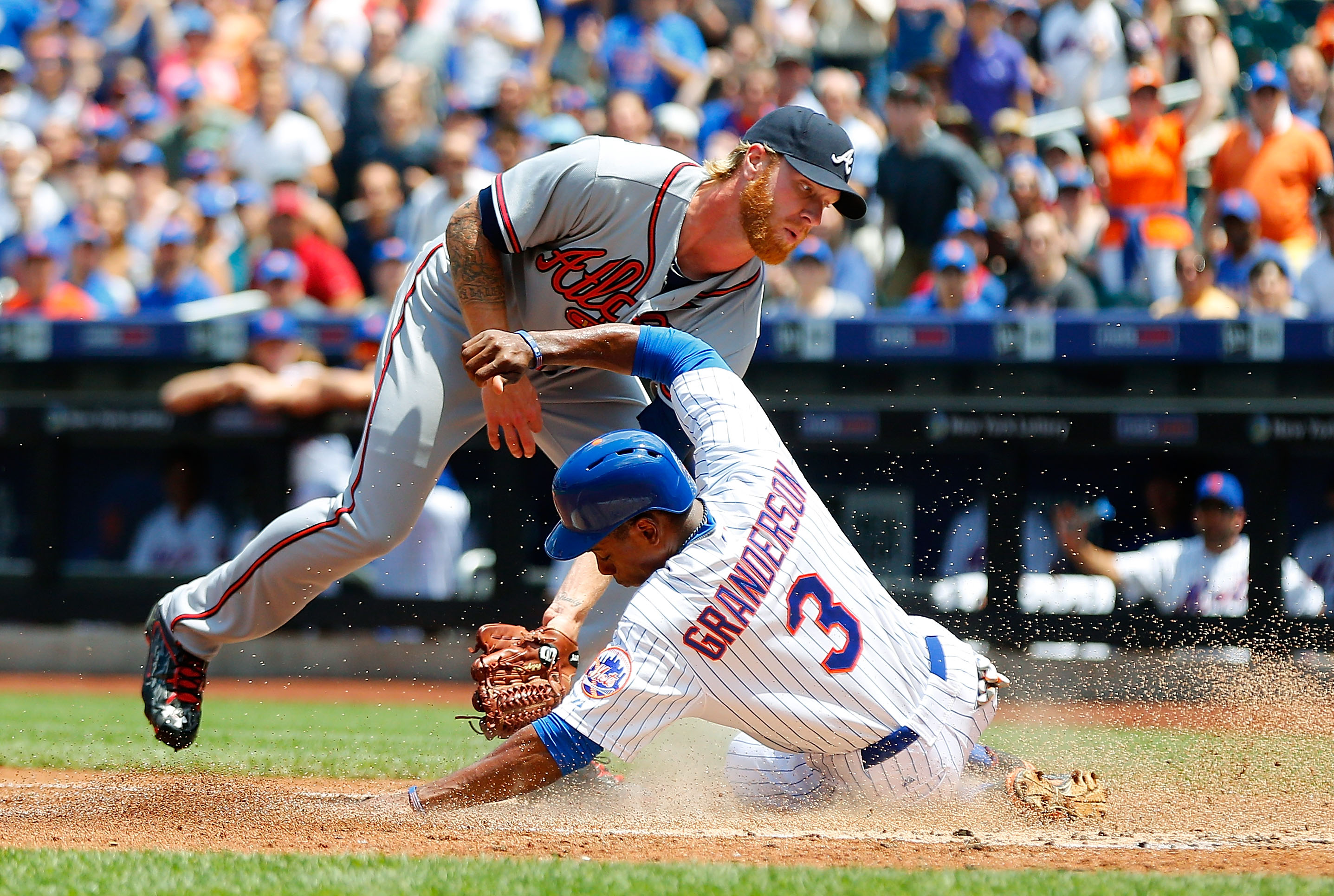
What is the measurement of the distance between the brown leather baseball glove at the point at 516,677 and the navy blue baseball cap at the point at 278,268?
4.60 metres

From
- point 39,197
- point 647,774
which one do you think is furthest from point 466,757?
point 39,197

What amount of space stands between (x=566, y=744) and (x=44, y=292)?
6.59 meters

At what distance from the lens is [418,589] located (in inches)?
286

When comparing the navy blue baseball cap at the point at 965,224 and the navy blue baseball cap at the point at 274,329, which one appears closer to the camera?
the navy blue baseball cap at the point at 965,224

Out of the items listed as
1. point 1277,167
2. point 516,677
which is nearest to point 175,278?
point 516,677

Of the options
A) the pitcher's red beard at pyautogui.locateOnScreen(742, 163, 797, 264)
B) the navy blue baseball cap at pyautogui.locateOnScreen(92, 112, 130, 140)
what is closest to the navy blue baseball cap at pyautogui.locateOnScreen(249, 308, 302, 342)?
the navy blue baseball cap at pyautogui.locateOnScreen(92, 112, 130, 140)

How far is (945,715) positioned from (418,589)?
424cm

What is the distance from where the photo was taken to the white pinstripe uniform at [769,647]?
3010 millimetres

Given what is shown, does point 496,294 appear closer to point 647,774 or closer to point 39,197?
point 647,774

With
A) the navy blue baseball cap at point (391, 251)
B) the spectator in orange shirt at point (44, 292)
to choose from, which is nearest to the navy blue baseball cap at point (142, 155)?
the spectator in orange shirt at point (44, 292)

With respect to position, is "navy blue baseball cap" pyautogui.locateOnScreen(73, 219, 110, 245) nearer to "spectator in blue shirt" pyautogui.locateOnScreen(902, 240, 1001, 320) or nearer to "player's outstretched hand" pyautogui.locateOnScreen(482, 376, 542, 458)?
"spectator in blue shirt" pyautogui.locateOnScreen(902, 240, 1001, 320)

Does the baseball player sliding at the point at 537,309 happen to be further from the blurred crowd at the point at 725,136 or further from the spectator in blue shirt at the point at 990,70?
the spectator in blue shirt at the point at 990,70

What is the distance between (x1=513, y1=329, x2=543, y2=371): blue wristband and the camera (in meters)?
3.46

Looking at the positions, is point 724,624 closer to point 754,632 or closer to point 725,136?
point 754,632
